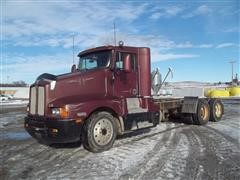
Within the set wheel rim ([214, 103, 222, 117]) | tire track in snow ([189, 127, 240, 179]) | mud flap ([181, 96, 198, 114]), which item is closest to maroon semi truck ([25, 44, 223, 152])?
tire track in snow ([189, 127, 240, 179])

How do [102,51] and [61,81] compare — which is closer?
[61,81]

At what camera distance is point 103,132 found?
27.3ft

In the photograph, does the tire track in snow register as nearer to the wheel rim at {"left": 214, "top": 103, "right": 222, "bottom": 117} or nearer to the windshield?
the windshield

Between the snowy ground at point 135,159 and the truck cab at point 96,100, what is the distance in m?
0.49

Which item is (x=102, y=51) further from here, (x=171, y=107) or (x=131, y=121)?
(x=171, y=107)

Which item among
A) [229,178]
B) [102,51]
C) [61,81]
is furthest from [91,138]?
[229,178]

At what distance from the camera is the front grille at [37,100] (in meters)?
8.20

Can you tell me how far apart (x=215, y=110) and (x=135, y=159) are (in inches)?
333

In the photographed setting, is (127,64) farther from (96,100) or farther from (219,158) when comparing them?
(219,158)

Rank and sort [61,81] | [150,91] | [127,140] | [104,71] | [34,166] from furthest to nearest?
[150,91] → [127,140] → [104,71] → [61,81] → [34,166]

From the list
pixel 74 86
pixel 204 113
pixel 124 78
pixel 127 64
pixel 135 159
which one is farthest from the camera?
pixel 204 113

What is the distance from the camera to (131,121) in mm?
9305

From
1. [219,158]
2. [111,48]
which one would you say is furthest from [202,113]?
[219,158]

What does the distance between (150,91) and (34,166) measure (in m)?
4.62
